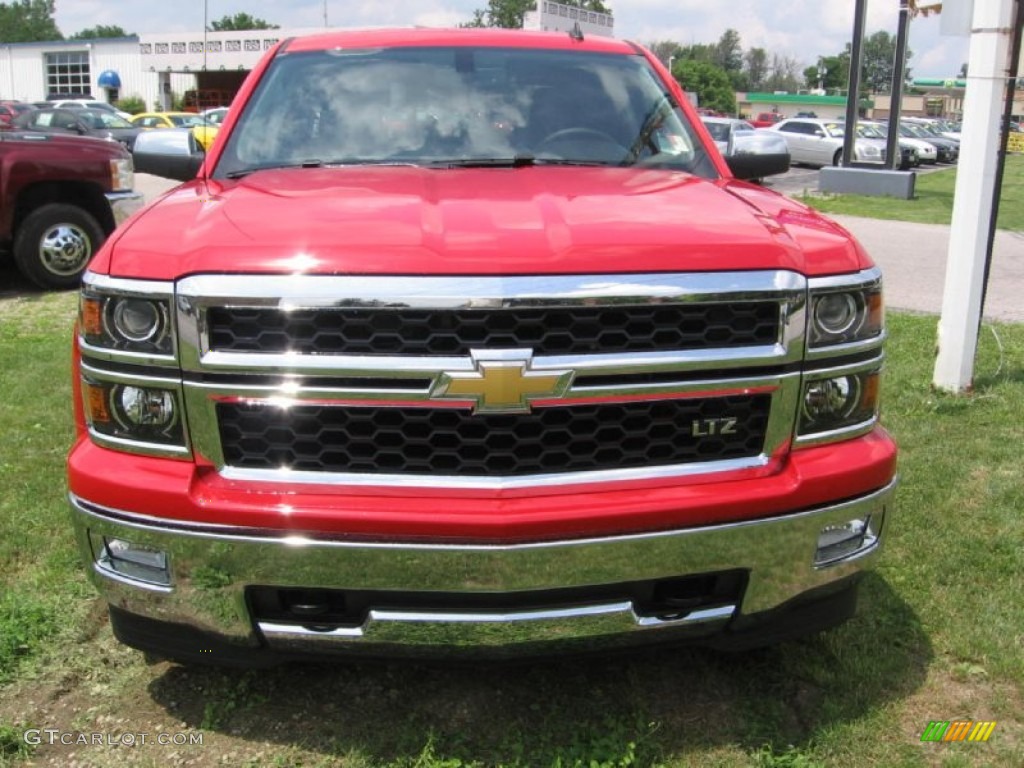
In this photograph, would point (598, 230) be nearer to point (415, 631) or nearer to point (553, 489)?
point (553, 489)

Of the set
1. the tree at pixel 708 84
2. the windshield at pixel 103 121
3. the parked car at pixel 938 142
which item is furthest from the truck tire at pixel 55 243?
the tree at pixel 708 84

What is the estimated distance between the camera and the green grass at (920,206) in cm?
1584

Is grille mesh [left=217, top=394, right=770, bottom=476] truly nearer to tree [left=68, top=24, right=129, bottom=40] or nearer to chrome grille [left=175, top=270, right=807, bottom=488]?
chrome grille [left=175, top=270, right=807, bottom=488]

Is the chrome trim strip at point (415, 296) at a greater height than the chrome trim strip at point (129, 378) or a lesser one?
greater

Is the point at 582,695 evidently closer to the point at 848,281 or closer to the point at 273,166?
the point at 848,281

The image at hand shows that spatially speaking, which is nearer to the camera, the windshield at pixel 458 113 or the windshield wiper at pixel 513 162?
the windshield wiper at pixel 513 162

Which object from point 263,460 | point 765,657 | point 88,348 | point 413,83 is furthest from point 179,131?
point 765,657

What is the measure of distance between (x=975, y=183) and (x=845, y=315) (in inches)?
139

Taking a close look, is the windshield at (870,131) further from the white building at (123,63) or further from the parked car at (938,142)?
the white building at (123,63)

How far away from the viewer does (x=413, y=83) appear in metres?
3.67

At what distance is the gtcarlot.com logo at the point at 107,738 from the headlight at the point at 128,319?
3.47 ft

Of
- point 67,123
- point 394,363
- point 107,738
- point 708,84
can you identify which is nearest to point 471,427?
point 394,363

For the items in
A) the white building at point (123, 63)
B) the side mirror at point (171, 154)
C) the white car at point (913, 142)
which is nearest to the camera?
the side mirror at point (171, 154)

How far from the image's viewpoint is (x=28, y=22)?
13075 centimetres
